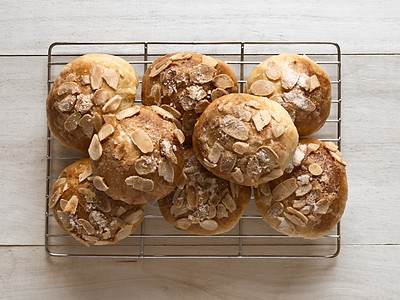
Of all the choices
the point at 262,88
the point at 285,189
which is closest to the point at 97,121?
the point at 262,88

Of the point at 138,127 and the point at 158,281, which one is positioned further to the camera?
the point at 158,281

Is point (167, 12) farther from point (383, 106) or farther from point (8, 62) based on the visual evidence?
point (383, 106)

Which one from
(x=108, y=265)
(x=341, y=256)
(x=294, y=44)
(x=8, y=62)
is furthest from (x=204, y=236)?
(x=8, y=62)

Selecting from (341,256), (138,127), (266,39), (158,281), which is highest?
(266,39)

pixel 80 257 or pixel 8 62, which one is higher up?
pixel 8 62

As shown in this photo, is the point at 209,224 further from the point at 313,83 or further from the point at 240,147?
the point at 313,83
